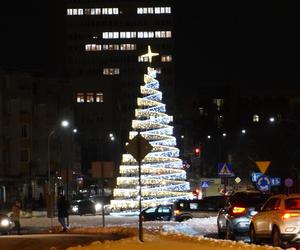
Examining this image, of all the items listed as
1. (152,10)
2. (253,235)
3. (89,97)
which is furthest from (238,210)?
(152,10)

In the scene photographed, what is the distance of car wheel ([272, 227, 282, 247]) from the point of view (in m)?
22.6

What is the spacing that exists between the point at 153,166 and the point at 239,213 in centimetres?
3627

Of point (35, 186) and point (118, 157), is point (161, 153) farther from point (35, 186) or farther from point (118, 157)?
point (118, 157)

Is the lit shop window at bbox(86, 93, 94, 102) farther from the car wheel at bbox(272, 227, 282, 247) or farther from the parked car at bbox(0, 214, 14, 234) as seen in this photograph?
the car wheel at bbox(272, 227, 282, 247)

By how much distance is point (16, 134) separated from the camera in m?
87.1

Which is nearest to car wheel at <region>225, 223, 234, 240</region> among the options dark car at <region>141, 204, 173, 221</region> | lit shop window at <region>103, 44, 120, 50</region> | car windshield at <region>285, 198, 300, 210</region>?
car windshield at <region>285, 198, 300, 210</region>

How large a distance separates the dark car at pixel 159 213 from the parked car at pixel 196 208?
169cm

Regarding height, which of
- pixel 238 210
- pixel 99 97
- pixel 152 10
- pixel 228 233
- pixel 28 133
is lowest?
pixel 228 233

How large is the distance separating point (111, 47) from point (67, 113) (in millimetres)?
95044

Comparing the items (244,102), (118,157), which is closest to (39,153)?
(118,157)

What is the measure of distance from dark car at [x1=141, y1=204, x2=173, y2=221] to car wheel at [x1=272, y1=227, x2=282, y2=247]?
83.4 feet

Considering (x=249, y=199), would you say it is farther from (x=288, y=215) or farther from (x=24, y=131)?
(x=24, y=131)

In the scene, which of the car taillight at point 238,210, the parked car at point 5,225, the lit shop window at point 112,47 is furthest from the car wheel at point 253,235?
the lit shop window at point 112,47

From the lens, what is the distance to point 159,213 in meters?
49.1
